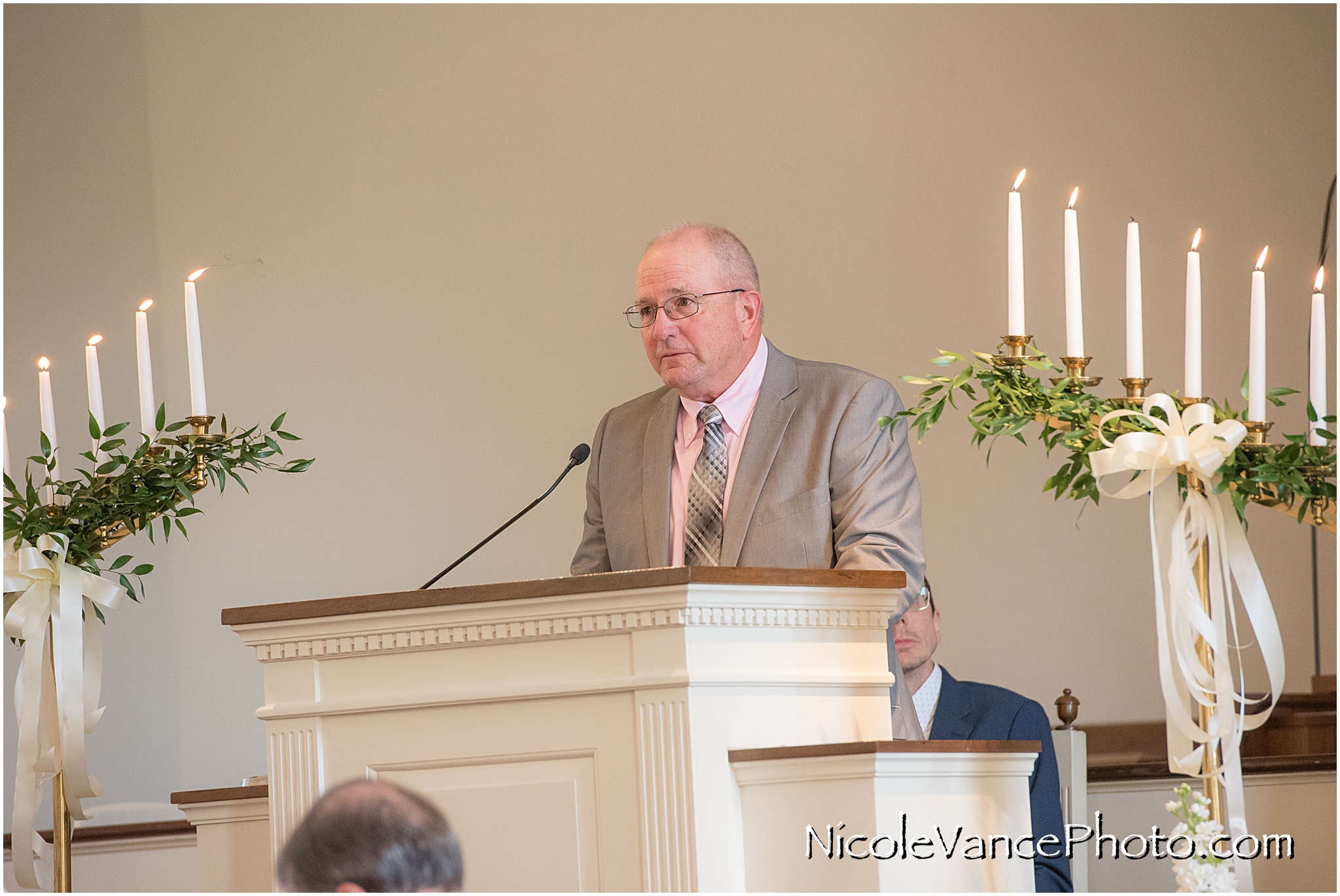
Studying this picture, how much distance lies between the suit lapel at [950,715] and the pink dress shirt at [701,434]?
1081mm

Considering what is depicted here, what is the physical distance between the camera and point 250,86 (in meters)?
4.73

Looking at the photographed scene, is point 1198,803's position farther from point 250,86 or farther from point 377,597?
point 250,86

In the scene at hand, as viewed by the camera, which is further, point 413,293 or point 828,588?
point 413,293

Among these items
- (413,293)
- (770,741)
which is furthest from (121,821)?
(770,741)

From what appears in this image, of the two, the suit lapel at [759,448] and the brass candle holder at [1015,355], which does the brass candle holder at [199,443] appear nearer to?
the suit lapel at [759,448]

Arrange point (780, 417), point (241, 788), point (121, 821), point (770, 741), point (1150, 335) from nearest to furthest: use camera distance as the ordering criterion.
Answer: point (770, 741)
point (241, 788)
point (780, 417)
point (121, 821)
point (1150, 335)

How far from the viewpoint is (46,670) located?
9.42ft

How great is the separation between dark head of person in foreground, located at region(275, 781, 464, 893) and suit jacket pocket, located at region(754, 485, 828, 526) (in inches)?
53.5

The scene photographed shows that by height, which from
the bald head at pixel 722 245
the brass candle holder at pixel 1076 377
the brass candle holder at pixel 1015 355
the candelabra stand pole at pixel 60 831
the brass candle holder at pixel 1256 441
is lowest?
the candelabra stand pole at pixel 60 831

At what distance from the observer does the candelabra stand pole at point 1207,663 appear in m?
2.17

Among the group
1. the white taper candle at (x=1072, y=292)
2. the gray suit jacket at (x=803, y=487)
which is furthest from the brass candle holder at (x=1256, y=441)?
the gray suit jacket at (x=803, y=487)

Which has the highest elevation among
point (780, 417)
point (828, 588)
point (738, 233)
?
point (738, 233)

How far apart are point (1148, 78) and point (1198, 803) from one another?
3175 millimetres

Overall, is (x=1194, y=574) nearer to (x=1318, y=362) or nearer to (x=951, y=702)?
(x=1318, y=362)
